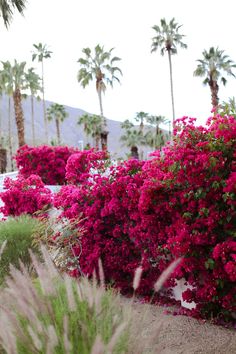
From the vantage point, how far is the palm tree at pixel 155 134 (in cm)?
5494

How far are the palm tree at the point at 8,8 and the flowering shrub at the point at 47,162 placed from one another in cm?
613

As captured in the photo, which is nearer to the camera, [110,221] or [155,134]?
[110,221]

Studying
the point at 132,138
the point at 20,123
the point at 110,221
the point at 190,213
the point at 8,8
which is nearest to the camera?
the point at 190,213

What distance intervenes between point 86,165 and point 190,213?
5653mm

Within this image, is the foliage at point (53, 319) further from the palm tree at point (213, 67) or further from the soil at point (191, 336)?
the palm tree at point (213, 67)

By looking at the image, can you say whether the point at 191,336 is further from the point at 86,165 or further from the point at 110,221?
the point at 86,165

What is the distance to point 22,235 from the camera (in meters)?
9.10

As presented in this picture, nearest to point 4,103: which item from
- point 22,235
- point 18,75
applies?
point 18,75

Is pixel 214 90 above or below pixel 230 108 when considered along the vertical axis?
above

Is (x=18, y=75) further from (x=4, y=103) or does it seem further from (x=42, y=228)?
(x=4, y=103)

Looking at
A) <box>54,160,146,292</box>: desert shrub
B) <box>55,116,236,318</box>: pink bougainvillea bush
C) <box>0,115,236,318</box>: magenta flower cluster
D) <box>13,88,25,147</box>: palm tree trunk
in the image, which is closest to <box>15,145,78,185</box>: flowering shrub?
<box>54,160,146,292</box>: desert shrub

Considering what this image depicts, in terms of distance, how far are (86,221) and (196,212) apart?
2.58 metres

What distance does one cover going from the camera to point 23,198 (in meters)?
14.6

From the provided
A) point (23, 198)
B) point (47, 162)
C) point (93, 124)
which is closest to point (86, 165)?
point (23, 198)
